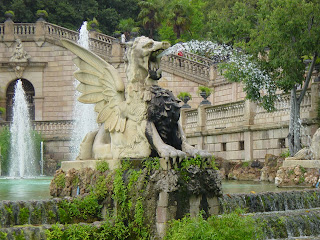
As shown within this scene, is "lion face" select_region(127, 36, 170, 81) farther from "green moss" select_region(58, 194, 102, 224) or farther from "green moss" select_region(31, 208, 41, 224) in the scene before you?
"green moss" select_region(31, 208, 41, 224)

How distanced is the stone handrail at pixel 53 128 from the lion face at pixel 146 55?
2265 centimetres

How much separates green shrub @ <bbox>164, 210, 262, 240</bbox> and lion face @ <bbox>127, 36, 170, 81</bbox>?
226 cm

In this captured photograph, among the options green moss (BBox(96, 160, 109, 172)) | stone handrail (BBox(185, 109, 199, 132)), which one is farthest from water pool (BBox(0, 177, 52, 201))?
stone handrail (BBox(185, 109, 199, 132))

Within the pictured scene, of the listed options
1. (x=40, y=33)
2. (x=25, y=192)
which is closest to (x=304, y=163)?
(x=25, y=192)

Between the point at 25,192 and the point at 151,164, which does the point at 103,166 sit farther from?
the point at 25,192

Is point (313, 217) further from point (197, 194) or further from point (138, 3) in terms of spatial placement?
point (138, 3)

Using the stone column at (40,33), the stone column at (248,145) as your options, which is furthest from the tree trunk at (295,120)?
the stone column at (40,33)

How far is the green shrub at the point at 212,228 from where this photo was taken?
791 centimetres

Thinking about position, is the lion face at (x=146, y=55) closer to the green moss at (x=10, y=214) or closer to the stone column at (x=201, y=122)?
the green moss at (x=10, y=214)

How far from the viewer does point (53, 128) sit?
32.2m

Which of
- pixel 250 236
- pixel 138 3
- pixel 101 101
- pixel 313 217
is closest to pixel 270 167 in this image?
pixel 313 217

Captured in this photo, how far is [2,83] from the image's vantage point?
37.4 meters

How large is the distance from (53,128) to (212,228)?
24787 mm

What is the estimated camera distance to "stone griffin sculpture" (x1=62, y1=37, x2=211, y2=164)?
9.21 metres
